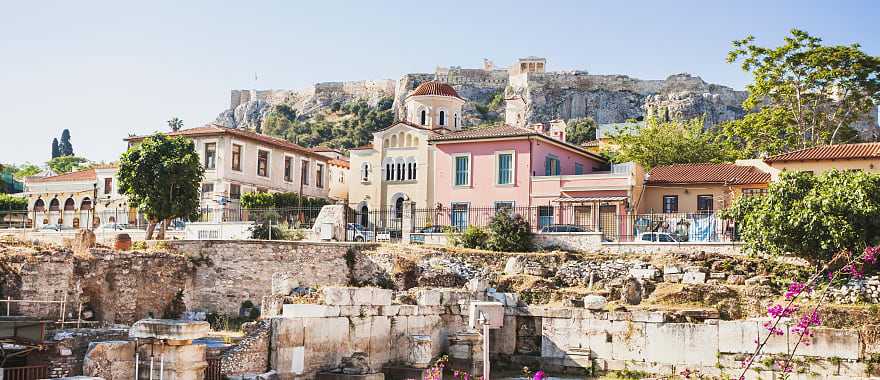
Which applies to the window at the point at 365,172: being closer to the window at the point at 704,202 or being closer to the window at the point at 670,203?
the window at the point at 670,203

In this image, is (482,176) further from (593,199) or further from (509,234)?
(509,234)

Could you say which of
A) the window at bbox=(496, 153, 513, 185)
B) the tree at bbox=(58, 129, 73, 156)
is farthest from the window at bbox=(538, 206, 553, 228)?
the tree at bbox=(58, 129, 73, 156)

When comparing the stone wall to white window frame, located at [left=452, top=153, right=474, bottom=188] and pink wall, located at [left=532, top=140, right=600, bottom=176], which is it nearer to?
white window frame, located at [left=452, top=153, right=474, bottom=188]

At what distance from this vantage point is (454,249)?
31984mm

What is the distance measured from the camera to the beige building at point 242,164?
162 ft

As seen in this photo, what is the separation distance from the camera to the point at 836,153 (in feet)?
118

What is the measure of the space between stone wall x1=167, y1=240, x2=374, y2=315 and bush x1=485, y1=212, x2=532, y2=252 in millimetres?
4388

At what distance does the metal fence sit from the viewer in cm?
3325

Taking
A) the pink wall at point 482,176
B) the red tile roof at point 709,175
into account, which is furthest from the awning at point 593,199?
the pink wall at point 482,176

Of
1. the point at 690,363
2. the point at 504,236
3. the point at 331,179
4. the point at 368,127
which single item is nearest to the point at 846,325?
the point at 690,363

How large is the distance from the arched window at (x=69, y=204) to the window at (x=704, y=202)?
36380 millimetres

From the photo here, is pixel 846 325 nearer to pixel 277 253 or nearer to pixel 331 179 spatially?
pixel 277 253

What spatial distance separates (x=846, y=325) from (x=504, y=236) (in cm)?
1271

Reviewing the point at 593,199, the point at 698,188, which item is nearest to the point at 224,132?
the point at 593,199
